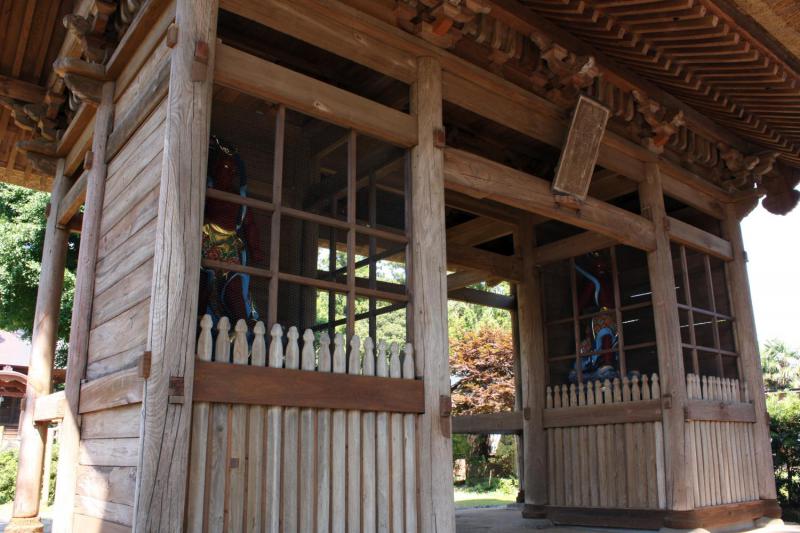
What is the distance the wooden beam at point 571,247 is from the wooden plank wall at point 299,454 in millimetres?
3313

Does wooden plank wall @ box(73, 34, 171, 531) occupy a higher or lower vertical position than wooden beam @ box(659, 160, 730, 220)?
lower

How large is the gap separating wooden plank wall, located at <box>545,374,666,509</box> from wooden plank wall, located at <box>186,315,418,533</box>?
3.06 meters

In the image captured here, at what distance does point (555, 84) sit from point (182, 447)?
399 centimetres

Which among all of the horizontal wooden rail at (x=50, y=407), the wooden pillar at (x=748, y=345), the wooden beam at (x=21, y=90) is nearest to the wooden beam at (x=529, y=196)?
the wooden pillar at (x=748, y=345)

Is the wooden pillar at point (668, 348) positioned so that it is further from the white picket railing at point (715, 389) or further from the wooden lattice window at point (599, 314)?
the wooden lattice window at point (599, 314)

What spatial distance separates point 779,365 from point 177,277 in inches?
1310

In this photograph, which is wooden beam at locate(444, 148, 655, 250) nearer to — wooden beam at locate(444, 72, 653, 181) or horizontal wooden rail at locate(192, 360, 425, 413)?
wooden beam at locate(444, 72, 653, 181)

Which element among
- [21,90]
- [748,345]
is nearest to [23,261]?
[21,90]

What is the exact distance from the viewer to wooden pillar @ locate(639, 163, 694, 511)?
19.5 ft

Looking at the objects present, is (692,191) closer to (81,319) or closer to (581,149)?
(581,149)

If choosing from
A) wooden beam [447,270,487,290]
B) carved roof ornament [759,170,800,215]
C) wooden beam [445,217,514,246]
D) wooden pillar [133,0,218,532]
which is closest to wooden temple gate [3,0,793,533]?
wooden pillar [133,0,218,532]

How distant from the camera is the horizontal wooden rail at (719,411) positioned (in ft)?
20.3

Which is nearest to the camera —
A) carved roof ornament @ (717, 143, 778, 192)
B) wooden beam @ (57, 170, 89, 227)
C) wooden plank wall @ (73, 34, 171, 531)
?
wooden plank wall @ (73, 34, 171, 531)

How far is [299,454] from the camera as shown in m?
3.65
